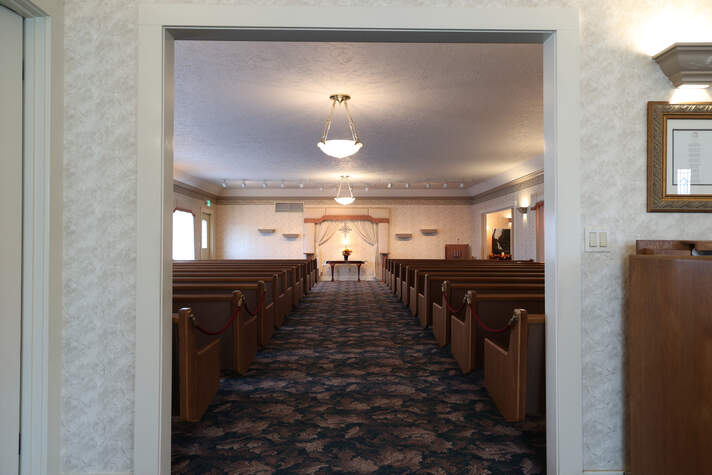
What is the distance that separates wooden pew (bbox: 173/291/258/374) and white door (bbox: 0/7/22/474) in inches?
55.8

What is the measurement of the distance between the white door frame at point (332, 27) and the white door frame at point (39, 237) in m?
0.36

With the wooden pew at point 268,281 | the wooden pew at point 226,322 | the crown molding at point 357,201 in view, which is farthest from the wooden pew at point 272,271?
the crown molding at point 357,201

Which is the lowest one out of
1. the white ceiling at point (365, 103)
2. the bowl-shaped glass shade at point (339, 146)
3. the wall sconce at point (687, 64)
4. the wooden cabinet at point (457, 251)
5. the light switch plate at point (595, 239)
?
the wooden cabinet at point (457, 251)

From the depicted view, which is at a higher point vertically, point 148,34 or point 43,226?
point 148,34

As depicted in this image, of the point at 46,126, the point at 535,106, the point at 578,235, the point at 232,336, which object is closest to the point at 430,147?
the point at 535,106

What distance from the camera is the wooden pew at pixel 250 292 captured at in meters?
4.07

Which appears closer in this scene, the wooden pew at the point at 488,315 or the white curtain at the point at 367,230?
the wooden pew at the point at 488,315

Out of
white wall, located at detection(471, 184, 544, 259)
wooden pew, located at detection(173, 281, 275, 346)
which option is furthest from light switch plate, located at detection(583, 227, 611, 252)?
white wall, located at detection(471, 184, 544, 259)

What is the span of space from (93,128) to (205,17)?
72 centimetres

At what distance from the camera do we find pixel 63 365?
201 cm

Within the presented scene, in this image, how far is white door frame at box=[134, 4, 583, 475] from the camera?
6.54 ft

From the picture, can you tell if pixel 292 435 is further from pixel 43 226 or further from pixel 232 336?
pixel 43 226

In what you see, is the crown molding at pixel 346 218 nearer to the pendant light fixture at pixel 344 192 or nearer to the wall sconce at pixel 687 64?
the pendant light fixture at pixel 344 192

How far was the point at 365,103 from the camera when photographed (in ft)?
19.2
